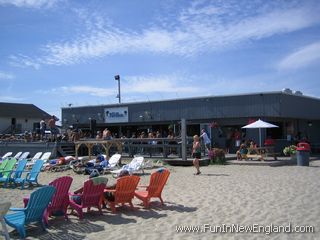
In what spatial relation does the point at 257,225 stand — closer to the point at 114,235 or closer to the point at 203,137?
the point at 114,235

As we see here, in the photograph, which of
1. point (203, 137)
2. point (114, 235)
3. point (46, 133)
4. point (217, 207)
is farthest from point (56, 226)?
point (46, 133)

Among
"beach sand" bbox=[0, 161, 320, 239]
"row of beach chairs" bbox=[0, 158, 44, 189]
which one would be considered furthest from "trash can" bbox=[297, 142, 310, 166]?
"row of beach chairs" bbox=[0, 158, 44, 189]

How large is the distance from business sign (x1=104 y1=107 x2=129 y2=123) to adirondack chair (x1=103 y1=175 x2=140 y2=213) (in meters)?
23.4

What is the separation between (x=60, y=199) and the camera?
806 cm

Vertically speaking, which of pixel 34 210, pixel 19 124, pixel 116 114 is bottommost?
pixel 34 210

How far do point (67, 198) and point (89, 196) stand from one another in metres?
0.46

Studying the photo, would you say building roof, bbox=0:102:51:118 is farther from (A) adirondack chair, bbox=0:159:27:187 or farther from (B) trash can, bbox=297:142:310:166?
(B) trash can, bbox=297:142:310:166

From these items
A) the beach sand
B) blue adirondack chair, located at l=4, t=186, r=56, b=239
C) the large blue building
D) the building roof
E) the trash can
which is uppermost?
the building roof

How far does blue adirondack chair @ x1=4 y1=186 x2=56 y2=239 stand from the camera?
22.6ft

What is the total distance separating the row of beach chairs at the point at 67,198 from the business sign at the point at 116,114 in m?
23.0

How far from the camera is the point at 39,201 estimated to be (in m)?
7.13

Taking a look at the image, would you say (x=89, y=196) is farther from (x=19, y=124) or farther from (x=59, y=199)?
(x=19, y=124)

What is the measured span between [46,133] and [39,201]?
2321 cm

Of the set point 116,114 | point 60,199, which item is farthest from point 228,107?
point 60,199
